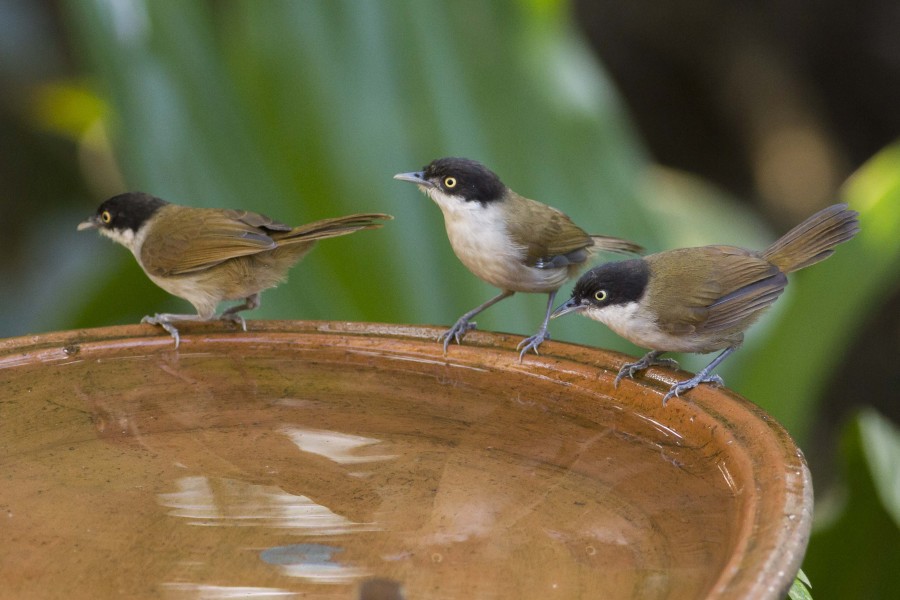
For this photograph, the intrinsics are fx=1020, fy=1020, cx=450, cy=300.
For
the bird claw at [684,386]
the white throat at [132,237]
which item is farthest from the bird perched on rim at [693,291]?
the white throat at [132,237]

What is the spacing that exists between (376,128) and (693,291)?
265cm

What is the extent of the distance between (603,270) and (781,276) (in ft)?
1.91

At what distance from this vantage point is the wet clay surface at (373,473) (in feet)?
6.95

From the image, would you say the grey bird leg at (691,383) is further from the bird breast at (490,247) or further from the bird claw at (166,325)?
the bird claw at (166,325)

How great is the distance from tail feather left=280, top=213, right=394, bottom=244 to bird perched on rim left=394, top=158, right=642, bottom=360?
238mm

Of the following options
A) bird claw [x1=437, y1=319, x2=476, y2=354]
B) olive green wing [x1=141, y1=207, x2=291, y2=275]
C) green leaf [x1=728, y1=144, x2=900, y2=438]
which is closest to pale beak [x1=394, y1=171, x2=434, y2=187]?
olive green wing [x1=141, y1=207, x2=291, y2=275]

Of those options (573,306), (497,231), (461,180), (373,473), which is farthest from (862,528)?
(373,473)

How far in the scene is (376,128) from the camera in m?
5.52

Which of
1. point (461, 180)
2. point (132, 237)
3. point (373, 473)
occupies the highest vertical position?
point (461, 180)

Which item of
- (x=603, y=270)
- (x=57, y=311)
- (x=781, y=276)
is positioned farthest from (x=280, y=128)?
(x=781, y=276)

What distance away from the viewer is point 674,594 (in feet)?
6.28

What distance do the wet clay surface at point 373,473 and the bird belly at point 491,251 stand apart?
0.64 metres

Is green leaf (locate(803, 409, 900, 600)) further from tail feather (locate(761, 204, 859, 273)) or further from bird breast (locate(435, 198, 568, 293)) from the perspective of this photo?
bird breast (locate(435, 198, 568, 293))

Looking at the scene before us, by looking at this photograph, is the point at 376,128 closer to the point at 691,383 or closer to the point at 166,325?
the point at 166,325
